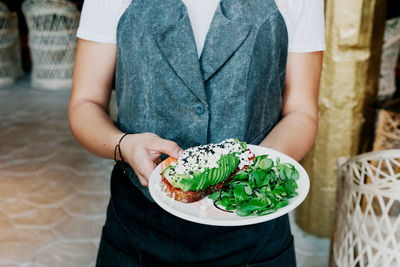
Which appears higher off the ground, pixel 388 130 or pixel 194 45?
pixel 194 45

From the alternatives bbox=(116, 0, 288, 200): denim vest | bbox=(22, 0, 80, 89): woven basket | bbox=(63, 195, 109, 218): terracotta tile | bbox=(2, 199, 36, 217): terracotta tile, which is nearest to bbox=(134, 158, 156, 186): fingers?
bbox=(116, 0, 288, 200): denim vest

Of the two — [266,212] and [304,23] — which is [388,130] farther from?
[266,212]

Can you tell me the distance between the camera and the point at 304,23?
1.00 meters

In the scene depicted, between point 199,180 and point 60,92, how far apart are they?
4550 mm

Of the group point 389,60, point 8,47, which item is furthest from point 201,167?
point 8,47

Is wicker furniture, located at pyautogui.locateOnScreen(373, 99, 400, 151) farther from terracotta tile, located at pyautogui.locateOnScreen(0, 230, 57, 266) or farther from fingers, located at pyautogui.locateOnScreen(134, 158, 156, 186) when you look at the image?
terracotta tile, located at pyautogui.locateOnScreen(0, 230, 57, 266)

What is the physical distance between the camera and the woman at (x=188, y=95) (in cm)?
93

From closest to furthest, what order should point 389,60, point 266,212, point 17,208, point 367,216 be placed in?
point 266,212 → point 367,216 → point 17,208 → point 389,60

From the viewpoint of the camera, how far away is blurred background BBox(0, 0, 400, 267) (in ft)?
4.97

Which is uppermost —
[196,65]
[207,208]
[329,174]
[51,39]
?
[196,65]

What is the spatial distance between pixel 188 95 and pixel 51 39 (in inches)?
184

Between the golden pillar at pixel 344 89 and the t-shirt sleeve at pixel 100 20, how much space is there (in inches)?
52.9

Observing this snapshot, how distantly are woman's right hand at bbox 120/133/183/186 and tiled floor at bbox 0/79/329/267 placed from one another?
5.59ft

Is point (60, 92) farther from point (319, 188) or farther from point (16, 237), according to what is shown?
point (319, 188)
